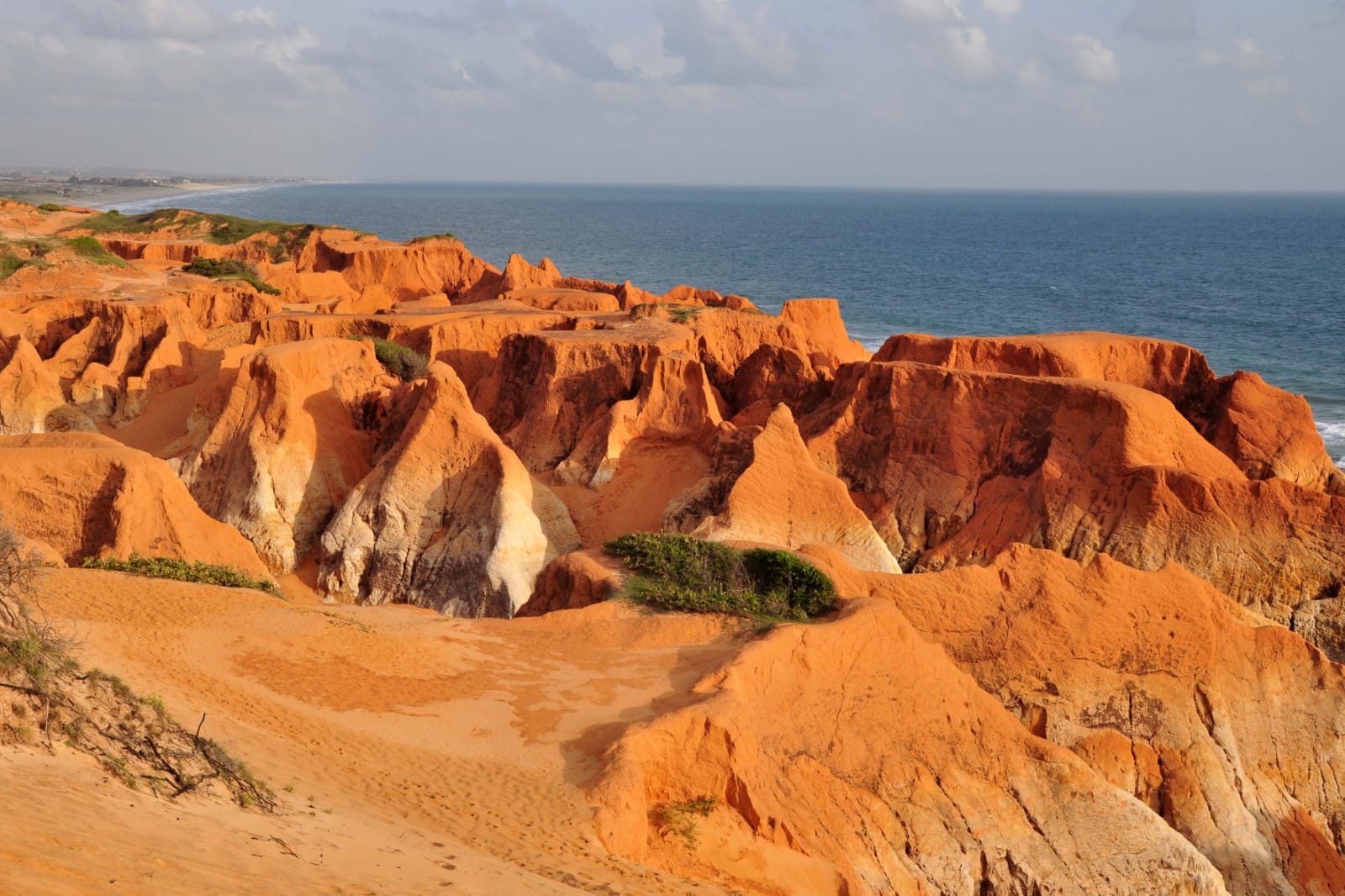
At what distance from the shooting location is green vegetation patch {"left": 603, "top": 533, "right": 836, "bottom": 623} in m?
16.3

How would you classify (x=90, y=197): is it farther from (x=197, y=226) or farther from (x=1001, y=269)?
(x=1001, y=269)

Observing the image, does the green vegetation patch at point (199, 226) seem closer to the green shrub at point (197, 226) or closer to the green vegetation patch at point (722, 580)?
the green shrub at point (197, 226)

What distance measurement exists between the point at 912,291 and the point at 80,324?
6495cm

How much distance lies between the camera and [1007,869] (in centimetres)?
1281

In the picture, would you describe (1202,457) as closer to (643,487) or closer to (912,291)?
(643,487)

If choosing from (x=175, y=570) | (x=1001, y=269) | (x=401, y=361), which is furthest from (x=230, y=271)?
(x=1001, y=269)

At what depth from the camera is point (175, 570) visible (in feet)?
56.4

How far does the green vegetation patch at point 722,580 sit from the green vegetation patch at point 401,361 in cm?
1425

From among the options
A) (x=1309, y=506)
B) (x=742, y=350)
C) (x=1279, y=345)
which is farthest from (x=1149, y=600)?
(x=1279, y=345)

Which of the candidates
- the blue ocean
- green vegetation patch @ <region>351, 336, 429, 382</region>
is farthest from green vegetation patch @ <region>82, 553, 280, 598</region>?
the blue ocean

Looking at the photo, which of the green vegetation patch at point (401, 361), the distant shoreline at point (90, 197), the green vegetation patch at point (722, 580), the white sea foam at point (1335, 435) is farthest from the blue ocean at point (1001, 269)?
the green vegetation patch at point (722, 580)

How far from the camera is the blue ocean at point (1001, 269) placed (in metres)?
68.0

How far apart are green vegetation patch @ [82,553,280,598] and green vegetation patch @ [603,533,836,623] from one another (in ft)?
18.5

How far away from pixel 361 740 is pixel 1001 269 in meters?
104
